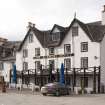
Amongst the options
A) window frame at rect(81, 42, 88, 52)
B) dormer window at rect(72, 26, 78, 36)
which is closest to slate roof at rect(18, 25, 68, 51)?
dormer window at rect(72, 26, 78, 36)

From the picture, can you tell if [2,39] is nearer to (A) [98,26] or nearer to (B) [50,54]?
(B) [50,54]

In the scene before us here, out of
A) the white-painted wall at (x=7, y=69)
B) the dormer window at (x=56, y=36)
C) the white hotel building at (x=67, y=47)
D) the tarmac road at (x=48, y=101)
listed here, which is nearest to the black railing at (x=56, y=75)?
the white hotel building at (x=67, y=47)

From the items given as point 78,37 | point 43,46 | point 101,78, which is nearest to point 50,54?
point 43,46

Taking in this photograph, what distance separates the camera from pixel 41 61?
2099 inches

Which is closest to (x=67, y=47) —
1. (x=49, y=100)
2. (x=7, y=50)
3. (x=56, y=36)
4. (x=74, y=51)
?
(x=74, y=51)

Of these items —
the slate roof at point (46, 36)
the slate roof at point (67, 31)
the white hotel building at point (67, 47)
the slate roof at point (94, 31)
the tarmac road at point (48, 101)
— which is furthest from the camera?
the slate roof at point (46, 36)

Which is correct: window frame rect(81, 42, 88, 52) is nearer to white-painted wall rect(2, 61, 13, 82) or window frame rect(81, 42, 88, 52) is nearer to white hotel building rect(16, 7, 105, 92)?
white hotel building rect(16, 7, 105, 92)

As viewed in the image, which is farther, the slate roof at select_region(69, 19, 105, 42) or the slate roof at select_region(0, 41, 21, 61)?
the slate roof at select_region(0, 41, 21, 61)

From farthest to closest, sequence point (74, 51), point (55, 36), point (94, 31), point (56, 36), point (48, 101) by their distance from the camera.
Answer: point (55, 36)
point (56, 36)
point (74, 51)
point (94, 31)
point (48, 101)

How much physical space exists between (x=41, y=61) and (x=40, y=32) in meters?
6.11

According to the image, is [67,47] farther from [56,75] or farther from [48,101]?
[48,101]

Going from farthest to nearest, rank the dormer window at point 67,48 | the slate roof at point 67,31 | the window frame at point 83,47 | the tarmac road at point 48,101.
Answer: the dormer window at point 67,48
the window frame at point 83,47
the slate roof at point 67,31
the tarmac road at point 48,101

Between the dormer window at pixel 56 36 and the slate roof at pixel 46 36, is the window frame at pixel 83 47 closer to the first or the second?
the slate roof at pixel 46 36

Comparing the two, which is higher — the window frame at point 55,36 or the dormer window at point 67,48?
the window frame at point 55,36
